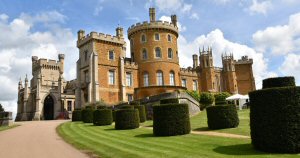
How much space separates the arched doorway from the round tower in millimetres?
15674

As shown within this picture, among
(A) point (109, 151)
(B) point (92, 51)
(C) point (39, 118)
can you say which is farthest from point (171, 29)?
(A) point (109, 151)

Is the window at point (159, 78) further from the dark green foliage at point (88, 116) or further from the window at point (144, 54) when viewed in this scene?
the dark green foliage at point (88, 116)

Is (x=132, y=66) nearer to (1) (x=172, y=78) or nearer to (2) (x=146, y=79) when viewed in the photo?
(2) (x=146, y=79)

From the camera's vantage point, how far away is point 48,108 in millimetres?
46938

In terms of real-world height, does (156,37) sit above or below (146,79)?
above

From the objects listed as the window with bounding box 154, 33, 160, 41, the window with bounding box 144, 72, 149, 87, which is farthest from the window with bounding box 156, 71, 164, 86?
the window with bounding box 154, 33, 160, 41

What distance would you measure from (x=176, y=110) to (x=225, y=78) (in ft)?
138

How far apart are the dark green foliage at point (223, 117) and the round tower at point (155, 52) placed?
2486 cm

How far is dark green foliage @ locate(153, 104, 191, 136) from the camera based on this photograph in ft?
46.2

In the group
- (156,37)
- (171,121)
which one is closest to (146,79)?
(156,37)

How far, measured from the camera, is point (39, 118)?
43156mm

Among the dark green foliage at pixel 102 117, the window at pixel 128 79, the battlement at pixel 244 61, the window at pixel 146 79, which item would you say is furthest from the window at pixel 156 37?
the dark green foliage at pixel 102 117

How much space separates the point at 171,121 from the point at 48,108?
37327 mm

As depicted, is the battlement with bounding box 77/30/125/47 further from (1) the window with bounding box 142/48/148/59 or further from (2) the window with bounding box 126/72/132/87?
(2) the window with bounding box 126/72/132/87
